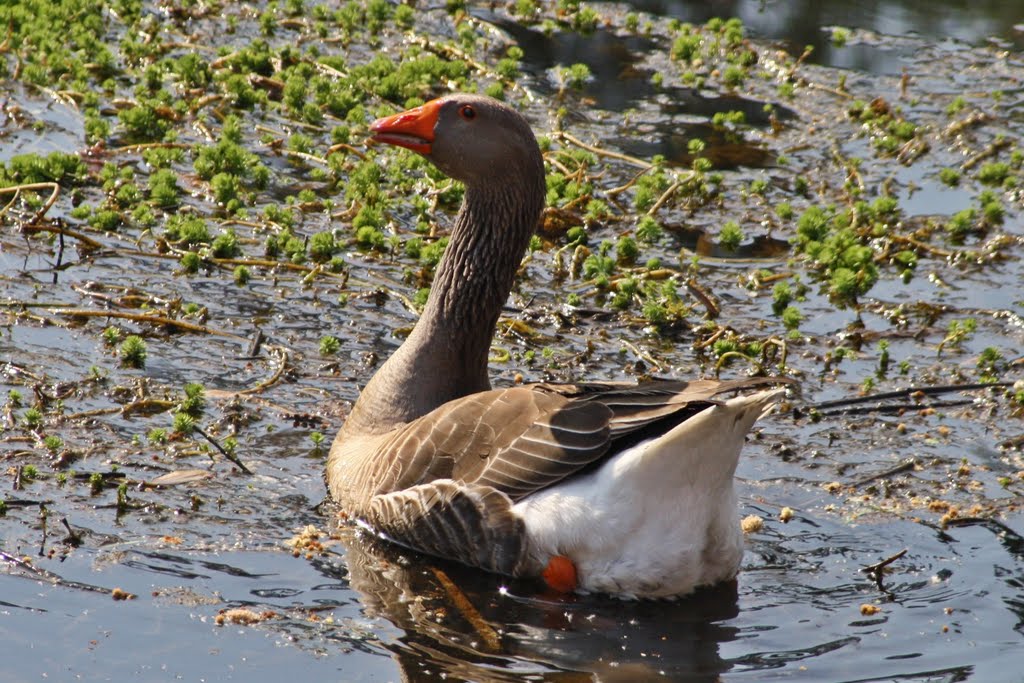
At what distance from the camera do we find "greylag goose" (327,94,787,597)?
5051mm

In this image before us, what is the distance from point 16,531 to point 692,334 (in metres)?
3.92

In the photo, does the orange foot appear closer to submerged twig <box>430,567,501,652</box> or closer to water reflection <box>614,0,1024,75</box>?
submerged twig <box>430,567,501,652</box>

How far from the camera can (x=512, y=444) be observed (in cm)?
537

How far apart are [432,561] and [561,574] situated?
2.15 feet

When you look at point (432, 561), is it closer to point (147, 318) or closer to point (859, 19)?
point (147, 318)

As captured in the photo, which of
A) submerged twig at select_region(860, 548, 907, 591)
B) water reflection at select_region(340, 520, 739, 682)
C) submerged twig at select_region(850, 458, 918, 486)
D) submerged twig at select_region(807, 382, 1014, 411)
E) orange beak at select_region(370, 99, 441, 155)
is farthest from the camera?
submerged twig at select_region(807, 382, 1014, 411)

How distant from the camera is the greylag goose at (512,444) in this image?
505cm

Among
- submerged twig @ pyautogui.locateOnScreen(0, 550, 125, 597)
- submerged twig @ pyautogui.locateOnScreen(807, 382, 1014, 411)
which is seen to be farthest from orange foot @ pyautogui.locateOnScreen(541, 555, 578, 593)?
submerged twig @ pyautogui.locateOnScreen(807, 382, 1014, 411)

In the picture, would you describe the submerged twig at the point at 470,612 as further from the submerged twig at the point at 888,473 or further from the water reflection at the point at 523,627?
the submerged twig at the point at 888,473

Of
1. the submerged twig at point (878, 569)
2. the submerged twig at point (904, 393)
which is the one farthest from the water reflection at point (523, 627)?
the submerged twig at point (904, 393)

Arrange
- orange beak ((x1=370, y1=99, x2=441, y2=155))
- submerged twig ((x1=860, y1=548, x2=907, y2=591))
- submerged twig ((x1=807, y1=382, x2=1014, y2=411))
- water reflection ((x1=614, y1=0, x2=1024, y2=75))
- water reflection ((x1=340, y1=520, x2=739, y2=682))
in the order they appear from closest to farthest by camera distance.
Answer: water reflection ((x1=340, y1=520, x2=739, y2=682)), submerged twig ((x1=860, y1=548, x2=907, y2=591)), orange beak ((x1=370, y1=99, x2=441, y2=155)), submerged twig ((x1=807, y1=382, x2=1014, y2=411)), water reflection ((x1=614, y1=0, x2=1024, y2=75))

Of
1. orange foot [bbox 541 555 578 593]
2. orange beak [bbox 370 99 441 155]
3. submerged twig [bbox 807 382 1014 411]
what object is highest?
orange beak [bbox 370 99 441 155]

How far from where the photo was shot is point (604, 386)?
5.43 metres

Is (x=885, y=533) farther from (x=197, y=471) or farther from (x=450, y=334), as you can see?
(x=197, y=471)
